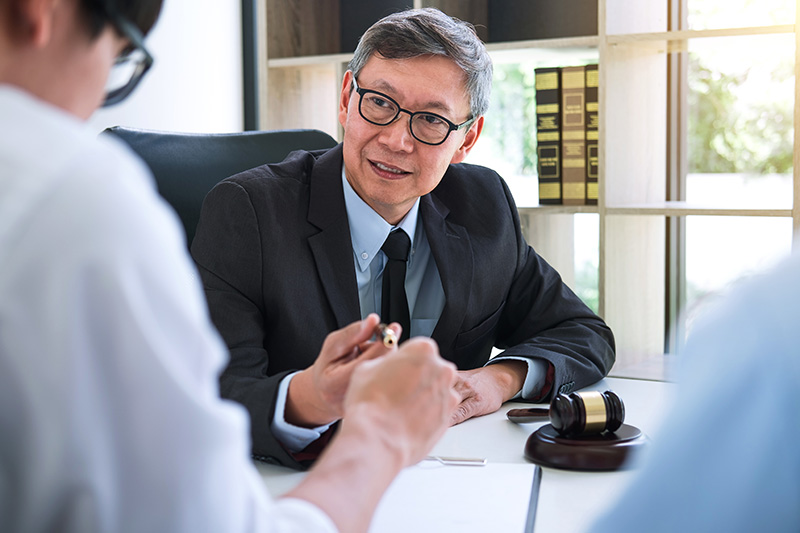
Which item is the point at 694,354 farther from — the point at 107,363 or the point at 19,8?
the point at 19,8

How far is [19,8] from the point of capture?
1.77 feet

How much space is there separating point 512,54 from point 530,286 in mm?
901

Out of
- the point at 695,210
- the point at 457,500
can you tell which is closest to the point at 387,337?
the point at 457,500

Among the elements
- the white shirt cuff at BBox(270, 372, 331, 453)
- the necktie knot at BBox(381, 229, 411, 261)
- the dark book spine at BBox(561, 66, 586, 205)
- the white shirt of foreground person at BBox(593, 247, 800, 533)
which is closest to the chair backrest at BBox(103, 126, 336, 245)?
the necktie knot at BBox(381, 229, 411, 261)

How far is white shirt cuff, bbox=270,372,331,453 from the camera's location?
1.22m

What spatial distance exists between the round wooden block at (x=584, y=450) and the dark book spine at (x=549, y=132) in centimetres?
124

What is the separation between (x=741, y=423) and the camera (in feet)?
1.54

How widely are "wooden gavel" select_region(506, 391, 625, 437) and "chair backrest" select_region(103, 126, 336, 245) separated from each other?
943mm

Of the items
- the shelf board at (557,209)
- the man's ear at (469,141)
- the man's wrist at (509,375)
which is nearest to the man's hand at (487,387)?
the man's wrist at (509,375)

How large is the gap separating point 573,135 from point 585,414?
127 cm

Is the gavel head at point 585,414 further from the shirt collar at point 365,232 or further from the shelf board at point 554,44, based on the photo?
the shelf board at point 554,44

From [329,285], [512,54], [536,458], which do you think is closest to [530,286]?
[329,285]

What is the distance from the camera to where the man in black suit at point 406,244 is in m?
1.53

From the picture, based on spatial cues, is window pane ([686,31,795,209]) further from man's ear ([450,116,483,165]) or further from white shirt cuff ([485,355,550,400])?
white shirt cuff ([485,355,550,400])
